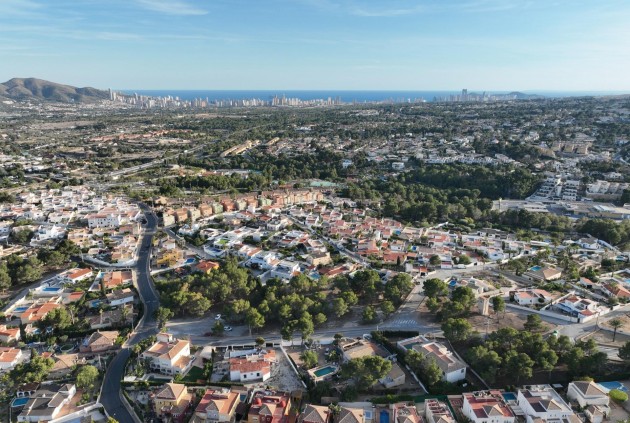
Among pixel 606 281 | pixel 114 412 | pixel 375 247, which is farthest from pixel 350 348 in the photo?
pixel 606 281

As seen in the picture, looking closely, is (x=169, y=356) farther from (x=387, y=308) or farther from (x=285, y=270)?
(x=387, y=308)

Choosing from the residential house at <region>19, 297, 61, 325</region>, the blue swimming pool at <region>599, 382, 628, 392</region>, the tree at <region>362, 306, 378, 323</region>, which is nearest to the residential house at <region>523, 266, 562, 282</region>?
the blue swimming pool at <region>599, 382, 628, 392</region>

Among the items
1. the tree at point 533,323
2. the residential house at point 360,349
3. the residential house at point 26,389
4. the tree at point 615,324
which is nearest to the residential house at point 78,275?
the residential house at point 26,389

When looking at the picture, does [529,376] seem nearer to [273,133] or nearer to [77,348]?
[77,348]

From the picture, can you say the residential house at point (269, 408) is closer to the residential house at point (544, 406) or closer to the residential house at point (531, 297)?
the residential house at point (544, 406)

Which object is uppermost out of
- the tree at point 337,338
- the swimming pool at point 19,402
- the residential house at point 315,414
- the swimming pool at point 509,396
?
the residential house at point 315,414
